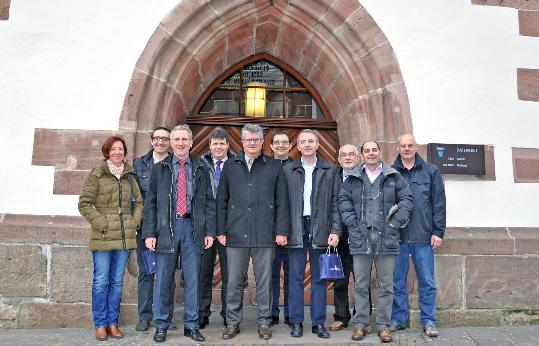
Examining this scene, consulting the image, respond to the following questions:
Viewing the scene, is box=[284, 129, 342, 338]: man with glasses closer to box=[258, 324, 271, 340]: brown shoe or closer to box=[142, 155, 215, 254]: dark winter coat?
box=[258, 324, 271, 340]: brown shoe

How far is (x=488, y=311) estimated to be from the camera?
14.4 ft

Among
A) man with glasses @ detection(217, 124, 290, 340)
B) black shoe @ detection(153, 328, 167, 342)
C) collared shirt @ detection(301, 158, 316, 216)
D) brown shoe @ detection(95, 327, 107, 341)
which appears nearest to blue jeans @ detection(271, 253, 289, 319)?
man with glasses @ detection(217, 124, 290, 340)

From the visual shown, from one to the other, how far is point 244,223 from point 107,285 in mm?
1127

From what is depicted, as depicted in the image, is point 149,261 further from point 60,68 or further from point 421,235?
point 421,235

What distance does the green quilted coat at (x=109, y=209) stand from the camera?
3596mm

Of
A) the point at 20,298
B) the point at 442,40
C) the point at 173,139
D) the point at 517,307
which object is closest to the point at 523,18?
the point at 442,40

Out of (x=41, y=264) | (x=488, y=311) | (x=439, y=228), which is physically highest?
(x=439, y=228)

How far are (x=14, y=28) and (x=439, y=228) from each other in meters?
4.02

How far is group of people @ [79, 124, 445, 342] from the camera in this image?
11.9ft

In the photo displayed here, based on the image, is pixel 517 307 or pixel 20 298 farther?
pixel 517 307

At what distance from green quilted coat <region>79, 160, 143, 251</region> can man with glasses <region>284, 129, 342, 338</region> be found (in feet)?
3.92

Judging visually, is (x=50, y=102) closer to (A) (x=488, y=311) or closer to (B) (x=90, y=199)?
(B) (x=90, y=199)

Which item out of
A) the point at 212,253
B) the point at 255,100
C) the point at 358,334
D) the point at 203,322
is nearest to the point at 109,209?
the point at 212,253

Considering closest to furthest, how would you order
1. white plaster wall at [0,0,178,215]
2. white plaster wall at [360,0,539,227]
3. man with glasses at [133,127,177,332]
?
man with glasses at [133,127,177,332] → white plaster wall at [0,0,178,215] → white plaster wall at [360,0,539,227]
